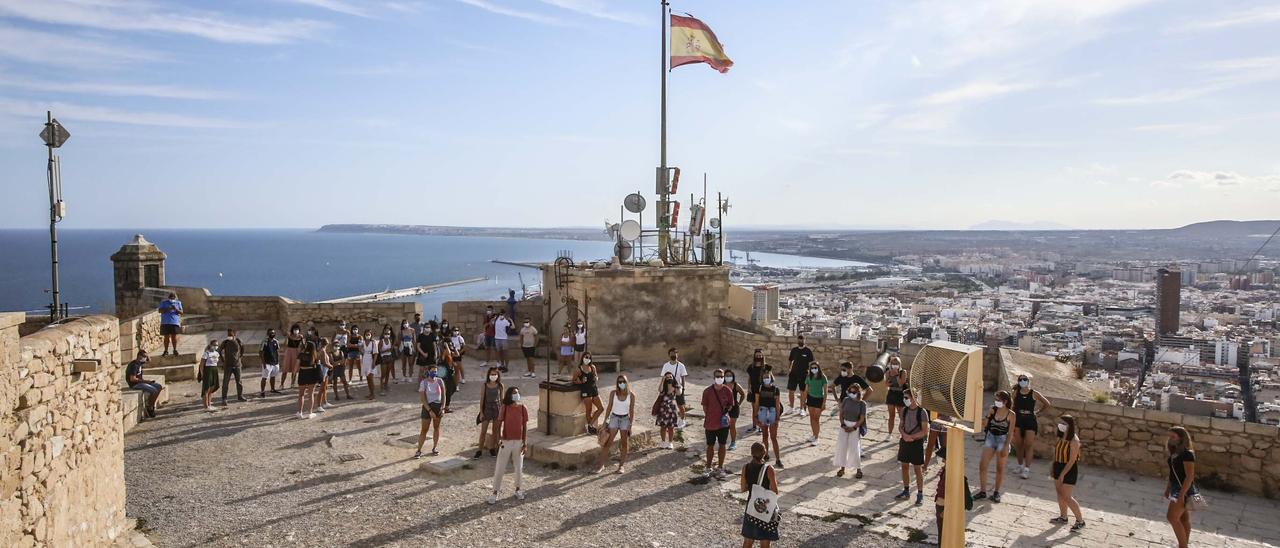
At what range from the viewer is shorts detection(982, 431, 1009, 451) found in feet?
32.4

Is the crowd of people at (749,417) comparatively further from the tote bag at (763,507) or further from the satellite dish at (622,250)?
the satellite dish at (622,250)

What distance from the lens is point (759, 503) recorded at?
24.1ft

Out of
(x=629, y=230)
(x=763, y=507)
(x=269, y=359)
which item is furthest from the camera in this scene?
(x=629, y=230)

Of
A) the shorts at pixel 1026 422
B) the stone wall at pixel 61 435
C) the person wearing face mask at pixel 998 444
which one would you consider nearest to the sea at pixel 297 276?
the shorts at pixel 1026 422

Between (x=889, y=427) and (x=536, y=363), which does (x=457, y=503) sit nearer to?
(x=889, y=427)

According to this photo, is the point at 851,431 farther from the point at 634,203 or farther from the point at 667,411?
the point at 634,203

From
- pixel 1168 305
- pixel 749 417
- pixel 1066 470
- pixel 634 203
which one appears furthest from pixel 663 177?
pixel 1168 305

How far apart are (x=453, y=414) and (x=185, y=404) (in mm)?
4893

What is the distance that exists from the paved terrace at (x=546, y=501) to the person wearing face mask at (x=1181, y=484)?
0.40 m

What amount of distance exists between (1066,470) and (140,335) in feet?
58.0

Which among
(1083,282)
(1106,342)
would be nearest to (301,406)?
(1106,342)

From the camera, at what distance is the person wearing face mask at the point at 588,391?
11977mm

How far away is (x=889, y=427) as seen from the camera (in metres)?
12.9

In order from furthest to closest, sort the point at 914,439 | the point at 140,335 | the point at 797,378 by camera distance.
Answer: the point at 140,335
the point at 797,378
the point at 914,439
